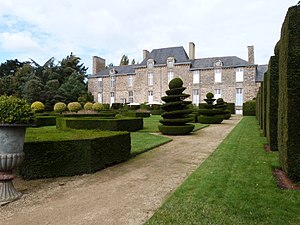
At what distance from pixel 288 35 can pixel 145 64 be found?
1274 inches

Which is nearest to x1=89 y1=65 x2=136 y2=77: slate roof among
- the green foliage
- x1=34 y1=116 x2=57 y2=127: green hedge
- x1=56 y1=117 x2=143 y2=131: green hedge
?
x1=34 y1=116 x2=57 y2=127: green hedge

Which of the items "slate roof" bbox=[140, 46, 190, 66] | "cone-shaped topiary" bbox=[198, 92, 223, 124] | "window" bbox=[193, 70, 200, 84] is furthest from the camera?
"slate roof" bbox=[140, 46, 190, 66]

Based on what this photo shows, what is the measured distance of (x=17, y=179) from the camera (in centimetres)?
480

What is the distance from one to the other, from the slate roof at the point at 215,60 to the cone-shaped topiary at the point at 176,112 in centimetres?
2181

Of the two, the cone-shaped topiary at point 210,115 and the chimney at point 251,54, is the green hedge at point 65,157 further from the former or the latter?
the chimney at point 251,54

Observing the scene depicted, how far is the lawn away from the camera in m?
2.84

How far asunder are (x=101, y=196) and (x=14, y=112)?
1739 mm

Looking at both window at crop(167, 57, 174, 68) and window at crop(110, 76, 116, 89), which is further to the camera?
window at crop(110, 76, 116, 89)

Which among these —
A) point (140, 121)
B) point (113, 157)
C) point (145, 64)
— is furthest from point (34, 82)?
point (113, 157)

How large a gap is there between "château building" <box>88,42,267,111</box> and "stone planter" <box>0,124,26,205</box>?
100 ft

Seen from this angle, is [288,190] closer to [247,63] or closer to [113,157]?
[113,157]

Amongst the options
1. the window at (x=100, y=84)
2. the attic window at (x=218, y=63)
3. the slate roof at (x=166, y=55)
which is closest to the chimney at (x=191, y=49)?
the slate roof at (x=166, y=55)

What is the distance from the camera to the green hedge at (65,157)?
187 inches

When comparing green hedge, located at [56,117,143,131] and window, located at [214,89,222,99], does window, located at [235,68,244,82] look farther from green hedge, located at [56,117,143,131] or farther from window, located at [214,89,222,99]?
green hedge, located at [56,117,143,131]
